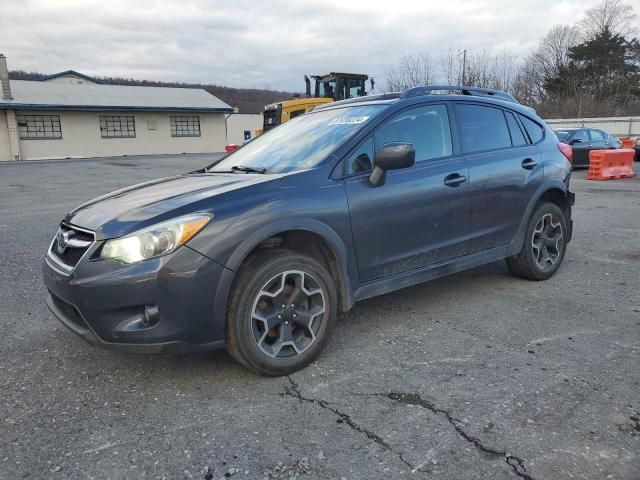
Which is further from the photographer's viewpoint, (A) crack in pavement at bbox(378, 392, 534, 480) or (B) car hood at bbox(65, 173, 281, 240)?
(B) car hood at bbox(65, 173, 281, 240)

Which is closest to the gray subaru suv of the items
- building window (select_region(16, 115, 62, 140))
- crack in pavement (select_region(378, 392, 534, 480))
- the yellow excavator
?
crack in pavement (select_region(378, 392, 534, 480))

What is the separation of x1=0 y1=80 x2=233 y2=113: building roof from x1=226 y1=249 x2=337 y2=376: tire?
32.6 meters

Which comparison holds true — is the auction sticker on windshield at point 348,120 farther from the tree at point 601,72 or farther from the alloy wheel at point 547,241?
the tree at point 601,72

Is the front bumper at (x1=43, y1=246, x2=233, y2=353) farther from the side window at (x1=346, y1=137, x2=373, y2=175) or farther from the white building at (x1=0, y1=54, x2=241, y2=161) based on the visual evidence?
the white building at (x1=0, y1=54, x2=241, y2=161)

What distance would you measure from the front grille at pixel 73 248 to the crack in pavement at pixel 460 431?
6.24ft

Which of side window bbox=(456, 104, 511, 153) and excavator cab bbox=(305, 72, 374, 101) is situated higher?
excavator cab bbox=(305, 72, 374, 101)

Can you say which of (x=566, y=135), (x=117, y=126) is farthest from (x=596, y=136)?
(x=117, y=126)

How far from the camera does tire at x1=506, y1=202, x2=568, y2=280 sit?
4786 mm

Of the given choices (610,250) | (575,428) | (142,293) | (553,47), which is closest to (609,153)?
(610,250)

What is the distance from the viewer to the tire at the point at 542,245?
479 cm

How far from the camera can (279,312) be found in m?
3.12

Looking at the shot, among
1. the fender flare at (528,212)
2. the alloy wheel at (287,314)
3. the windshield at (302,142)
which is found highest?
the windshield at (302,142)

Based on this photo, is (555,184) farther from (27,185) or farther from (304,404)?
(27,185)

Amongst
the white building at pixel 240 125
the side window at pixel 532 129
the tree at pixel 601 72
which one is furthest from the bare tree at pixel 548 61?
the side window at pixel 532 129
